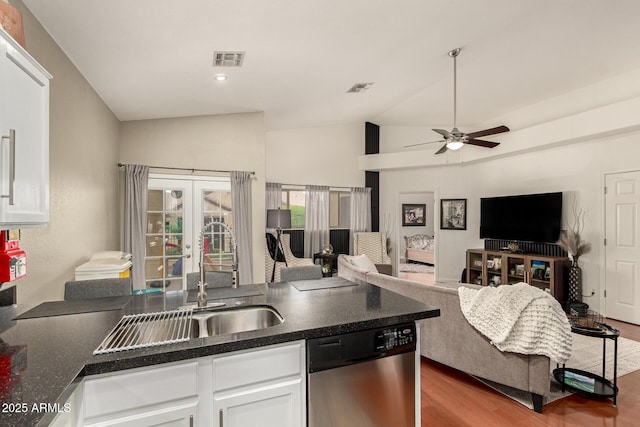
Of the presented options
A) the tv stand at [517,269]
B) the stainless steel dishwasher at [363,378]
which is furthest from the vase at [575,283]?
the stainless steel dishwasher at [363,378]

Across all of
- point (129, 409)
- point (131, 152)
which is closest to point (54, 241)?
point (129, 409)

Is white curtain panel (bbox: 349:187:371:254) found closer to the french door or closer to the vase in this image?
the french door

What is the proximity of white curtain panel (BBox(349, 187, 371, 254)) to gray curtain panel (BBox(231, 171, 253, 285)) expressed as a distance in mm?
2981

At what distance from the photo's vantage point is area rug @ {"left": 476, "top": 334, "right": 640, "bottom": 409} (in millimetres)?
2549

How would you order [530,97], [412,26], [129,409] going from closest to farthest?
[129,409], [412,26], [530,97]

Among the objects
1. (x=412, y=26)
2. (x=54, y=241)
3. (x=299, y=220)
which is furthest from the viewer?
(x=299, y=220)

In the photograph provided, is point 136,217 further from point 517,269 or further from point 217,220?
point 517,269

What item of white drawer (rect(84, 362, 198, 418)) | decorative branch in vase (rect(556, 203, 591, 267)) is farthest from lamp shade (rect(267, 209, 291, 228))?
decorative branch in vase (rect(556, 203, 591, 267))

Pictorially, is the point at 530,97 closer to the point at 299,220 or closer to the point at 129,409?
the point at 299,220

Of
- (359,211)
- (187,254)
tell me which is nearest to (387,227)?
(359,211)

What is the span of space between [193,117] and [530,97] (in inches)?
203

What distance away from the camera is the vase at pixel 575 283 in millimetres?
4602

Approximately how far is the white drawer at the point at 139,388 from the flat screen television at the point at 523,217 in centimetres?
556

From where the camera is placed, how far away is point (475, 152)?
6.00 meters
